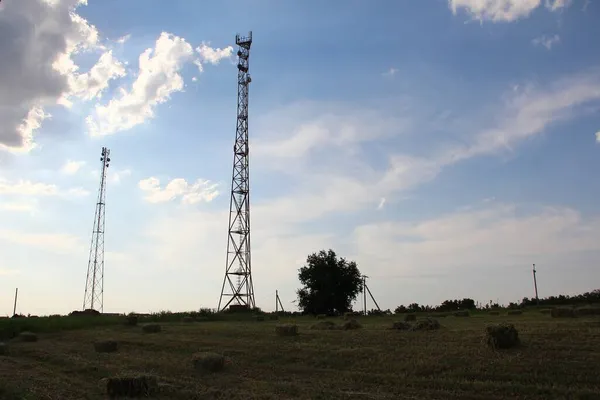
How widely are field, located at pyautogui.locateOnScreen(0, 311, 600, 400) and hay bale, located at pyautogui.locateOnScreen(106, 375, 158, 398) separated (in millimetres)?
329

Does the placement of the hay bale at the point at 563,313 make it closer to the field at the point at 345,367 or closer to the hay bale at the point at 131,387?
the field at the point at 345,367

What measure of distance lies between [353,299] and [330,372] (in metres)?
45.1

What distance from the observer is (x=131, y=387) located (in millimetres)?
15492

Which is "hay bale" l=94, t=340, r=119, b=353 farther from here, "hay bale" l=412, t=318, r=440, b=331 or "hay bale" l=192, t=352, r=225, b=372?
"hay bale" l=412, t=318, r=440, b=331

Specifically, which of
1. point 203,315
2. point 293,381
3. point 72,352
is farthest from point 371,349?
point 203,315

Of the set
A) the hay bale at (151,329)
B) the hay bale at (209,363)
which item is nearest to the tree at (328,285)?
the hay bale at (151,329)

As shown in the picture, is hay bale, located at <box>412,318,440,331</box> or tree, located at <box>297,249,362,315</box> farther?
tree, located at <box>297,249,362,315</box>

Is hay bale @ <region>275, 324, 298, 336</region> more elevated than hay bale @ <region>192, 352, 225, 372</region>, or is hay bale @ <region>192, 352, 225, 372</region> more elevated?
hay bale @ <region>275, 324, 298, 336</region>

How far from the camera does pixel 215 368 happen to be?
Result: 61.9ft

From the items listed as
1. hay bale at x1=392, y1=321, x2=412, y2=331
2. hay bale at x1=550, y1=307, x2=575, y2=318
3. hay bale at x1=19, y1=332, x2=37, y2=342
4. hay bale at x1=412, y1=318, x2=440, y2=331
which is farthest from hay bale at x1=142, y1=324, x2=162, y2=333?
hay bale at x1=550, y1=307, x2=575, y2=318

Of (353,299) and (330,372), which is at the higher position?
(353,299)

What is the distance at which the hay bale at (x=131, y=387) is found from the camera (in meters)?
15.4

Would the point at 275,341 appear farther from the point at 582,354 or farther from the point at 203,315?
the point at 203,315

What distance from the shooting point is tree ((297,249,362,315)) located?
199 feet
